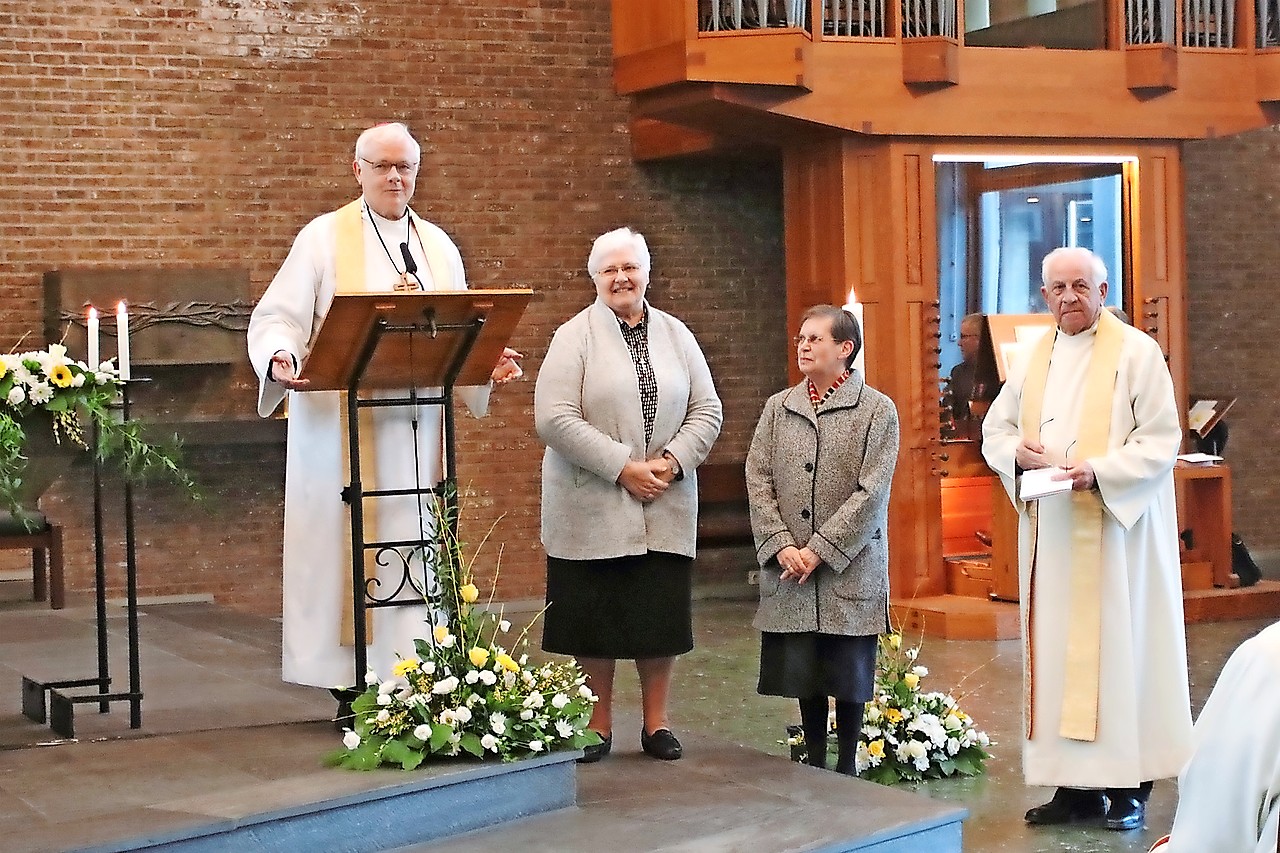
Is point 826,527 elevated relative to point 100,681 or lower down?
elevated

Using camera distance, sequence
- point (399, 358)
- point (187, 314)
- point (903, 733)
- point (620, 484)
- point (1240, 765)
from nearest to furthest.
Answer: point (1240, 765) → point (399, 358) → point (620, 484) → point (903, 733) → point (187, 314)

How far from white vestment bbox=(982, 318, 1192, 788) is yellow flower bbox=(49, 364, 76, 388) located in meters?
2.74

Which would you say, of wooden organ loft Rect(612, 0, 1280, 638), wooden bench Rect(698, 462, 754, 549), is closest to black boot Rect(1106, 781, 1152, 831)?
wooden organ loft Rect(612, 0, 1280, 638)

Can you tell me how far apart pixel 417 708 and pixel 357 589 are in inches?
16.9

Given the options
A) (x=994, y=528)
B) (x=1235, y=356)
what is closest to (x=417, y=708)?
(x=994, y=528)

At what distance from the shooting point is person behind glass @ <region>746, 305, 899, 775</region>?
5.01 m

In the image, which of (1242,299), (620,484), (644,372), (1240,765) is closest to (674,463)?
(620,484)

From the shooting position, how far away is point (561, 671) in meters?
4.63

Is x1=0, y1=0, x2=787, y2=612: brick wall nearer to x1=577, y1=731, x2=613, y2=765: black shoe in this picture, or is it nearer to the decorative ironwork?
the decorative ironwork

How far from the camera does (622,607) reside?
503 centimetres

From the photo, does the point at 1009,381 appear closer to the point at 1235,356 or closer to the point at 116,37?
the point at 116,37

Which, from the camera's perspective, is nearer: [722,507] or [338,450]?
[338,450]

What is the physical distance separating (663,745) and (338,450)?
1306 mm

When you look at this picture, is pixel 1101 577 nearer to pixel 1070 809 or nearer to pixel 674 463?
pixel 1070 809
